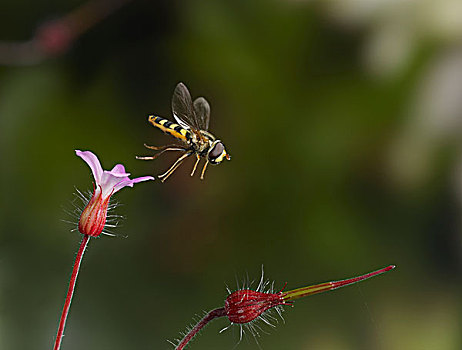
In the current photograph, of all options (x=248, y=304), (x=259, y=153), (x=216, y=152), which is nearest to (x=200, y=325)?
(x=248, y=304)

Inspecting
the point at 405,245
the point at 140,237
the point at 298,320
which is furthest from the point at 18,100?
the point at 405,245

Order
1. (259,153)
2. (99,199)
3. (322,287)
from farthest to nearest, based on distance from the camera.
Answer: (259,153) < (99,199) < (322,287)

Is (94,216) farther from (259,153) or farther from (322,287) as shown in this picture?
(259,153)

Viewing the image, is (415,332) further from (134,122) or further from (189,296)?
(134,122)

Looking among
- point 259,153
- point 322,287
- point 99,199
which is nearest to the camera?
point 322,287

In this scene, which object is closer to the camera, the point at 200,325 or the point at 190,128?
the point at 200,325

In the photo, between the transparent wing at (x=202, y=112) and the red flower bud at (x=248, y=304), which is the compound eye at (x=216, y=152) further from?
the red flower bud at (x=248, y=304)

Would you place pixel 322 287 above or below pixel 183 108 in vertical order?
A: below
